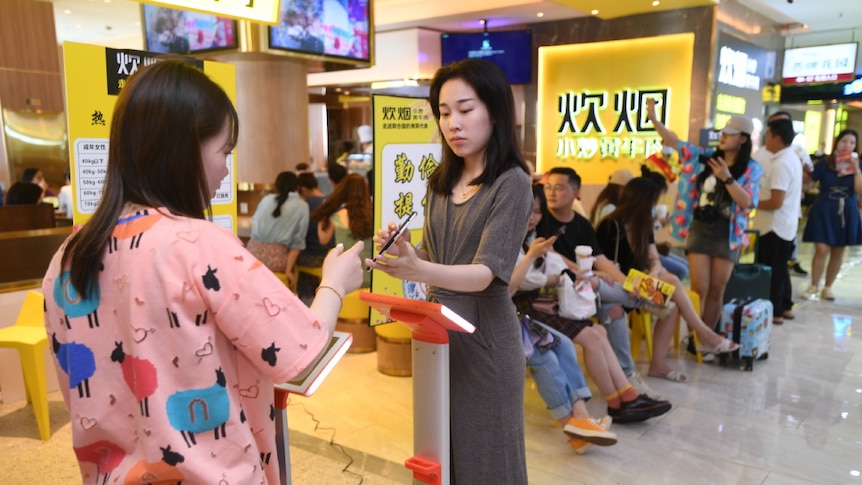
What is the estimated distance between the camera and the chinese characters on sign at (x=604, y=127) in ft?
25.9

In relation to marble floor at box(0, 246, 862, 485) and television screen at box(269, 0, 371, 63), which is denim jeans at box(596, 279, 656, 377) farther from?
television screen at box(269, 0, 371, 63)

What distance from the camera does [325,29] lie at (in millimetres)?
5418

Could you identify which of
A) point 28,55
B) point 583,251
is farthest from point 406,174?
point 28,55

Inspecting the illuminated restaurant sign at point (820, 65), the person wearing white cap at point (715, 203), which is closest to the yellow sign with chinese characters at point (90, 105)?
the person wearing white cap at point (715, 203)

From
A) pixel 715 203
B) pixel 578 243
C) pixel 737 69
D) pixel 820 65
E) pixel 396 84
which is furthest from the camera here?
pixel 820 65

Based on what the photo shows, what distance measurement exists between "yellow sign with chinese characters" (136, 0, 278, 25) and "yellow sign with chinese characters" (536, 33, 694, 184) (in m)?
6.26

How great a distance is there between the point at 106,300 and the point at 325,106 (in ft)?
37.6

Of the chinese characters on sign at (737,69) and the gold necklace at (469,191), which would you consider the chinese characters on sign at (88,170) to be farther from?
the chinese characters on sign at (737,69)

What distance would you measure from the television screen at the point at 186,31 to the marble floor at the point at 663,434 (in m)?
3.17

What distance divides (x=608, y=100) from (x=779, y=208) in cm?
349

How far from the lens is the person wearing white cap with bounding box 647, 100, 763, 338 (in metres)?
4.20

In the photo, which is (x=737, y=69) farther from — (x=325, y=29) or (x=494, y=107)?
(x=494, y=107)

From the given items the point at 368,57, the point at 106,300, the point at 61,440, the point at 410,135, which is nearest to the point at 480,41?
the point at 368,57

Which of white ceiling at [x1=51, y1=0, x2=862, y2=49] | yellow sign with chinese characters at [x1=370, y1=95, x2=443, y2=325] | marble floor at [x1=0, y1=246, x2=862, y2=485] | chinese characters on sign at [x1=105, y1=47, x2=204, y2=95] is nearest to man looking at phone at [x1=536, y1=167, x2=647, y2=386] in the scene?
marble floor at [x1=0, y1=246, x2=862, y2=485]
